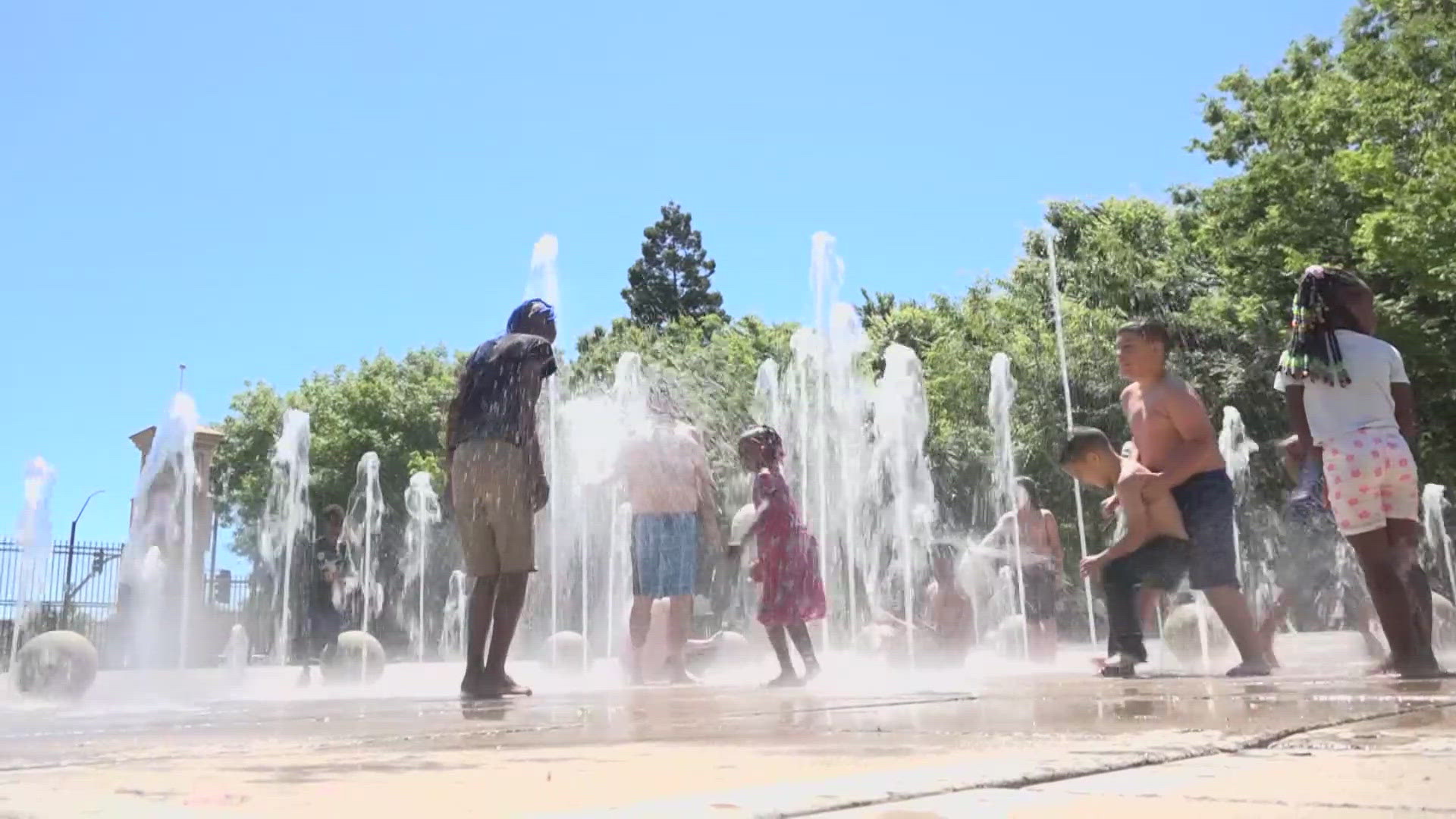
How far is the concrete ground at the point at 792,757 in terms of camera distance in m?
1.61

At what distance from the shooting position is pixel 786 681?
19.1ft

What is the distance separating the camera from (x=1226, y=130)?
2119cm

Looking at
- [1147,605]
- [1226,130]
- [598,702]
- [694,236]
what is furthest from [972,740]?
[694,236]

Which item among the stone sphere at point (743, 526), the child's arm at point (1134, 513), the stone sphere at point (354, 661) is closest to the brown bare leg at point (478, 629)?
the stone sphere at point (743, 526)

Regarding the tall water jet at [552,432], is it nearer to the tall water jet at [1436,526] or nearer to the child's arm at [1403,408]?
the child's arm at [1403,408]

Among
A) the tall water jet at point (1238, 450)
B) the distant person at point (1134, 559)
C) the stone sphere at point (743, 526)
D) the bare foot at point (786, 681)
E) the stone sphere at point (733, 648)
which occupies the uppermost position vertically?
the tall water jet at point (1238, 450)

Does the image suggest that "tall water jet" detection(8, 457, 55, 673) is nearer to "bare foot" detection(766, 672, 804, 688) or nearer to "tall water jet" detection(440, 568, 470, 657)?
"tall water jet" detection(440, 568, 470, 657)

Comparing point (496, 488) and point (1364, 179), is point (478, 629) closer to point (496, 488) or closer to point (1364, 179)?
point (496, 488)

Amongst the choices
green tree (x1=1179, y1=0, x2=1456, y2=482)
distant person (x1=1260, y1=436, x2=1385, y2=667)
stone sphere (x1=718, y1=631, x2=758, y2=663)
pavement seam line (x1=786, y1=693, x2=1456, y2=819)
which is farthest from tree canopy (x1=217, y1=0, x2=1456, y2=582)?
pavement seam line (x1=786, y1=693, x2=1456, y2=819)

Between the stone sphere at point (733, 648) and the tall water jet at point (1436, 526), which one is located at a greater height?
the tall water jet at point (1436, 526)

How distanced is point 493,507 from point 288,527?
22.5 m

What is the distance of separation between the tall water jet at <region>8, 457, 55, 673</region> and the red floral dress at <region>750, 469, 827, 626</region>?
606 inches

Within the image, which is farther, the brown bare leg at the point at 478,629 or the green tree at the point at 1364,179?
the green tree at the point at 1364,179

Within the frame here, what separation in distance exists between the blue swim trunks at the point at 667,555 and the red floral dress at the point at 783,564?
1.47 feet
